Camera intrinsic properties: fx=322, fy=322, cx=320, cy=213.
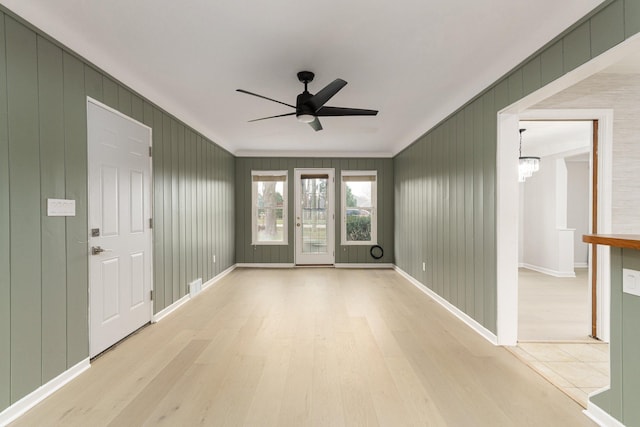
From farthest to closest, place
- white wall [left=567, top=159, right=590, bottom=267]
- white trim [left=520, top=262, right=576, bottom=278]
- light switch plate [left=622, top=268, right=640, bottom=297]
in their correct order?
1. white wall [left=567, top=159, right=590, bottom=267]
2. white trim [left=520, top=262, right=576, bottom=278]
3. light switch plate [left=622, top=268, right=640, bottom=297]

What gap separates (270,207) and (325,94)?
465cm

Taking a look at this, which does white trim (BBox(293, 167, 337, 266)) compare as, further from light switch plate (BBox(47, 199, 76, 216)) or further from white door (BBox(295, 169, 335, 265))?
light switch plate (BBox(47, 199, 76, 216))

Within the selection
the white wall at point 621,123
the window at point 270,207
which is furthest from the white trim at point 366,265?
the white wall at point 621,123

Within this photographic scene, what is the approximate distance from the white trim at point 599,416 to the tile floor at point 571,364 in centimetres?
9

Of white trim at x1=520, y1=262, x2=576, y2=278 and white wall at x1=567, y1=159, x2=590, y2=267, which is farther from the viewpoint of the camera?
white wall at x1=567, y1=159, x2=590, y2=267

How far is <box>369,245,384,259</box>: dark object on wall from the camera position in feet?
23.9

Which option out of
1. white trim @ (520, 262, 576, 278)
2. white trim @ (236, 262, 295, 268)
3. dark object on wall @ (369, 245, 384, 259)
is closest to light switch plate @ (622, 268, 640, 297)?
white trim @ (520, 262, 576, 278)

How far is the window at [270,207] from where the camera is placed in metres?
7.29

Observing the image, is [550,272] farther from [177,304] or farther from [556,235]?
[177,304]

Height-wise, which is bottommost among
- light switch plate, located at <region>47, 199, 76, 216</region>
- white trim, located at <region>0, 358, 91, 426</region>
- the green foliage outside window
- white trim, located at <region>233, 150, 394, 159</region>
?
white trim, located at <region>0, 358, 91, 426</region>

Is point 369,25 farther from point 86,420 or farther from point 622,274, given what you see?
point 86,420

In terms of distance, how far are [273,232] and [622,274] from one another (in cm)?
618

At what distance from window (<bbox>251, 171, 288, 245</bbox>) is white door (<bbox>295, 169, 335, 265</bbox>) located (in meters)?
0.32

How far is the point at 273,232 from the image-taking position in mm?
7309
